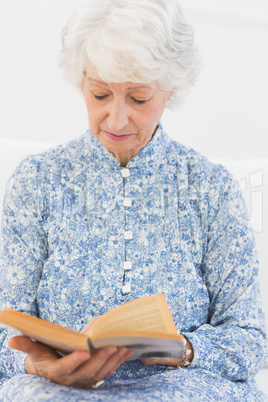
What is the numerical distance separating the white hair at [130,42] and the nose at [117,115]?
6cm

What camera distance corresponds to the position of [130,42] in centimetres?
128

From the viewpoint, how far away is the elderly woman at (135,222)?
1317 millimetres

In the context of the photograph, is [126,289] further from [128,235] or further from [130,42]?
[130,42]

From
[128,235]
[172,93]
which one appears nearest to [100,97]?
[172,93]

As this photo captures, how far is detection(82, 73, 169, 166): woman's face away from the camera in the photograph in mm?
1326

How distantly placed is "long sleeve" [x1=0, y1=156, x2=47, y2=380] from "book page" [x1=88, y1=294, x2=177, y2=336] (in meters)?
0.40

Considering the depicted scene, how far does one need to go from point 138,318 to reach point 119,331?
0.24ft

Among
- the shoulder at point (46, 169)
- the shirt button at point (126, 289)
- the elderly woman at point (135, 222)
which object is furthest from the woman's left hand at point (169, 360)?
the shoulder at point (46, 169)

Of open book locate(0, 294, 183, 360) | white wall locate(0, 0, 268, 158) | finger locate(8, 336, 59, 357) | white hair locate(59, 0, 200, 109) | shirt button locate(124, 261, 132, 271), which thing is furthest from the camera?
white wall locate(0, 0, 268, 158)

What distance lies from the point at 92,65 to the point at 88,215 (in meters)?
0.36

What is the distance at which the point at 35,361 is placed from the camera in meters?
1.15

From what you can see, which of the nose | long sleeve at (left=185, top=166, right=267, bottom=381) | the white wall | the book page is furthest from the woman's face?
the white wall

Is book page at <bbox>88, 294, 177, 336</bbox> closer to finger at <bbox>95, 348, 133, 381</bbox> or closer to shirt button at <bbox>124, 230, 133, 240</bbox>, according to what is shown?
finger at <bbox>95, 348, 133, 381</bbox>

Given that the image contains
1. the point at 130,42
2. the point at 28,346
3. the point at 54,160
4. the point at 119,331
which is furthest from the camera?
the point at 54,160
